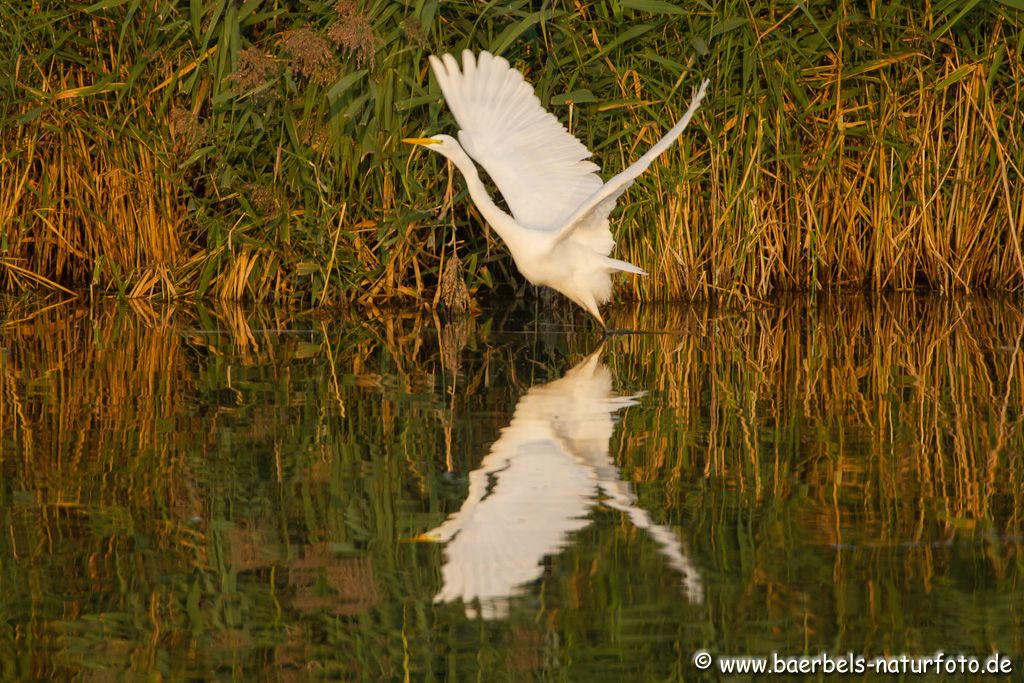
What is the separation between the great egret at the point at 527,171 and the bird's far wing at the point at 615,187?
5 centimetres

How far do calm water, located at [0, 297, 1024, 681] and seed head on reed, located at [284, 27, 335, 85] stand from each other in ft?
5.61

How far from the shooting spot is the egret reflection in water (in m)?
3.44

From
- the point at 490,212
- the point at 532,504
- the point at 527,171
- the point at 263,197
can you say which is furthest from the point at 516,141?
the point at 532,504

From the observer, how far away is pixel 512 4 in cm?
780

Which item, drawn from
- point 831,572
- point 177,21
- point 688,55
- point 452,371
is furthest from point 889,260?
point 831,572

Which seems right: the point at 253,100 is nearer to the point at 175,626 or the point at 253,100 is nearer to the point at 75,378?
the point at 75,378

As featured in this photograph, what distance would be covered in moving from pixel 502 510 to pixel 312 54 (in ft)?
13.9

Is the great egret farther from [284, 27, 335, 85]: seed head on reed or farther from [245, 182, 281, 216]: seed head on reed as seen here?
[245, 182, 281, 216]: seed head on reed

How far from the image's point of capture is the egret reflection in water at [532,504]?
344 centimetres

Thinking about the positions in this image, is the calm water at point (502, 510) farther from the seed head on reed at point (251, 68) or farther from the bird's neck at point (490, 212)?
the seed head on reed at point (251, 68)

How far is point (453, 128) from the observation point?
320 inches

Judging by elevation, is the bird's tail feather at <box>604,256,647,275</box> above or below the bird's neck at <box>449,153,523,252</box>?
below

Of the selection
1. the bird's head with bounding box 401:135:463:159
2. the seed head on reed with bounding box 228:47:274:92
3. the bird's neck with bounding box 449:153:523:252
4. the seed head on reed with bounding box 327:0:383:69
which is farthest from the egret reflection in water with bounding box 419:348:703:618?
the seed head on reed with bounding box 228:47:274:92

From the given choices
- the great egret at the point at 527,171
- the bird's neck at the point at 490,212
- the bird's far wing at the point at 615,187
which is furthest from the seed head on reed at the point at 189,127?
the bird's far wing at the point at 615,187
